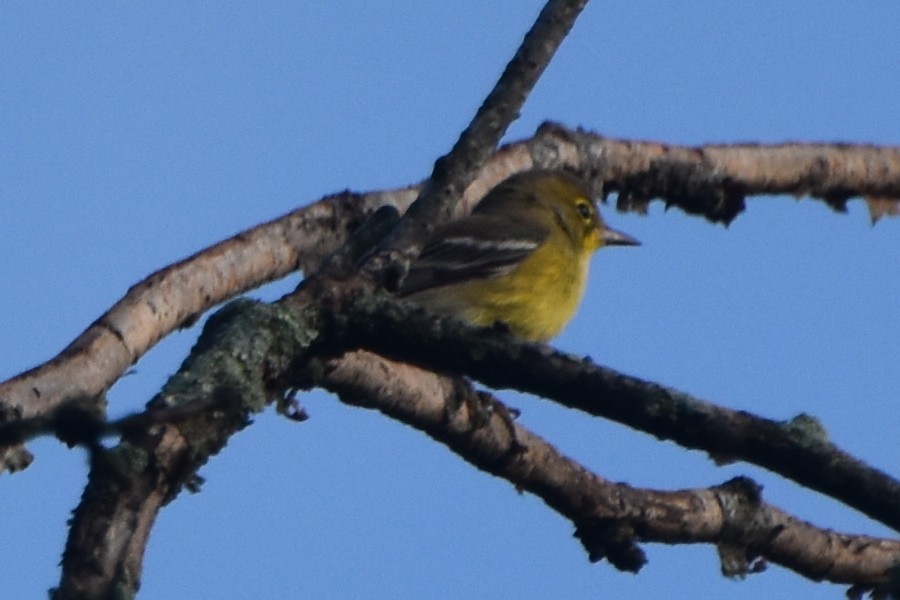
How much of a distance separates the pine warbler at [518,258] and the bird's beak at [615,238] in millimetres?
87

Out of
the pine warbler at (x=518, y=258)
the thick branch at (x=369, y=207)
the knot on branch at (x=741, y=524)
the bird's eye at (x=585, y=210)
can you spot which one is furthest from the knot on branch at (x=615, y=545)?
the bird's eye at (x=585, y=210)

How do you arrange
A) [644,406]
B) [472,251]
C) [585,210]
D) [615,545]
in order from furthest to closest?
[585,210] → [472,251] → [615,545] → [644,406]

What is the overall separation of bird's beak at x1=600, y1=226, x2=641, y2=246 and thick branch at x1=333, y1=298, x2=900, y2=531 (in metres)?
7.03

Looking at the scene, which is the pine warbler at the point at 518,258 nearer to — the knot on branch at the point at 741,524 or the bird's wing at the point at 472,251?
the bird's wing at the point at 472,251

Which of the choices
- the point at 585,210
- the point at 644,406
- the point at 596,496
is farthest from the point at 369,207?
the point at 644,406

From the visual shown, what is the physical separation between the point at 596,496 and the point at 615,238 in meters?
5.17

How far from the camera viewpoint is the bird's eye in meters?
11.1

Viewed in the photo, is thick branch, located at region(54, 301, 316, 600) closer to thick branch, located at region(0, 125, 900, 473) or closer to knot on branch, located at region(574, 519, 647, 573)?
thick branch, located at region(0, 125, 900, 473)

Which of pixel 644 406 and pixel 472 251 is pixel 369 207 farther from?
pixel 644 406

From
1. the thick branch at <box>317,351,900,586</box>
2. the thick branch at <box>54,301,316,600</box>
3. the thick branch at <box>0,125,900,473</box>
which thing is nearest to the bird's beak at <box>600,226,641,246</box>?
the thick branch at <box>0,125,900,473</box>

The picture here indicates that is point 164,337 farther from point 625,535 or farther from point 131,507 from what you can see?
point 131,507

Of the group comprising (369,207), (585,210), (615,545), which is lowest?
(615,545)


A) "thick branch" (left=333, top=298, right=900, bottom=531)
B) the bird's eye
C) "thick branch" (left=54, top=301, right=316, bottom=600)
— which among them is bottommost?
"thick branch" (left=54, top=301, right=316, bottom=600)

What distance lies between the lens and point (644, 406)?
420 cm
